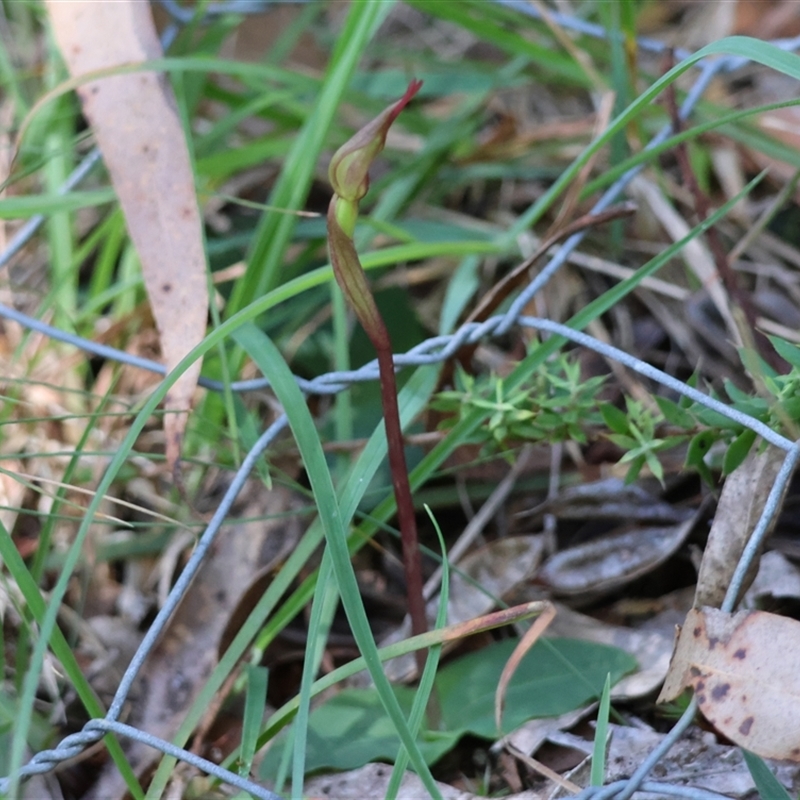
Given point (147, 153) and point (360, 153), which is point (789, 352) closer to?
point (360, 153)

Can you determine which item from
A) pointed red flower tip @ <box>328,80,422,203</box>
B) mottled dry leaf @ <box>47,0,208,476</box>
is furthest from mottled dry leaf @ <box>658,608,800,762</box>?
mottled dry leaf @ <box>47,0,208,476</box>

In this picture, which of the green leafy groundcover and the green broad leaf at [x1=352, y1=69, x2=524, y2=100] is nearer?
the green leafy groundcover

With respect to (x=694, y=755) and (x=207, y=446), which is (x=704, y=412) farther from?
(x=207, y=446)

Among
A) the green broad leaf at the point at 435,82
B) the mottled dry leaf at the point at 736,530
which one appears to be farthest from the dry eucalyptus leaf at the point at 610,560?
the green broad leaf at the point at 435,82

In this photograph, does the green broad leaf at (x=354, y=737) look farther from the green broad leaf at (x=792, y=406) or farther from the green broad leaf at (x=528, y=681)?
the green broad leaf at (x=792, y=406)

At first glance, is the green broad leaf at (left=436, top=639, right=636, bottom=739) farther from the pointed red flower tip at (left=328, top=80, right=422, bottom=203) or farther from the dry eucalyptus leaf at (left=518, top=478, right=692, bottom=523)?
the pointed red flower tip at (left=328, top=80, right=422, bottom=203)

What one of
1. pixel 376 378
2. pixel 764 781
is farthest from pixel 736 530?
pixel 376 378

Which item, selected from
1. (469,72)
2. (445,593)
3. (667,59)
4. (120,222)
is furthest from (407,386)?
(469,72)
